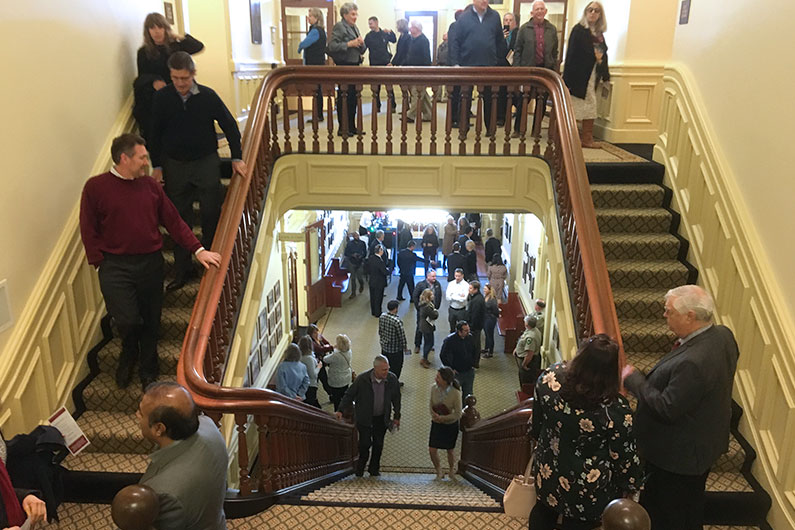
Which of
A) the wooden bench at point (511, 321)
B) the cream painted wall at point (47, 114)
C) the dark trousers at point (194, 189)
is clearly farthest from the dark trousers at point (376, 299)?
the cream painted wall at point (47, 114)

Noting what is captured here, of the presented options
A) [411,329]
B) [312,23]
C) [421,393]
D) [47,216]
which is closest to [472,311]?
[421,393]

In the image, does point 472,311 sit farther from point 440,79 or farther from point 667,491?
point 667,491

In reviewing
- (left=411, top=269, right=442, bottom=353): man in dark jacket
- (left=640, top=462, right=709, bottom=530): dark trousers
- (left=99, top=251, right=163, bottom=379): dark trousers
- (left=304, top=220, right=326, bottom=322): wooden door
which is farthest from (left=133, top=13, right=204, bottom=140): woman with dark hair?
(left=304, top=220, right=326, bottom=322): wooden door

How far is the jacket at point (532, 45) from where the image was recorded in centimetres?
663

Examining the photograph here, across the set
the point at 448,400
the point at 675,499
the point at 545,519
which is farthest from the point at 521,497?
the point at 448,400

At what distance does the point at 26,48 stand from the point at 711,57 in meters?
4.55

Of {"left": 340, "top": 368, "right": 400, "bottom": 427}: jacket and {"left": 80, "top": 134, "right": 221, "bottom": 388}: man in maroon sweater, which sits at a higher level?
{"left": 80, "top": 134, "right": 221, "bottom": 388}: man in maroon sweater

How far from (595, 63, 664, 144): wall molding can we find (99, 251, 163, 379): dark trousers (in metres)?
5.59

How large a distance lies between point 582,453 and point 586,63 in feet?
17.1

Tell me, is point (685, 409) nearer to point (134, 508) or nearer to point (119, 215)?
point (134, 508)

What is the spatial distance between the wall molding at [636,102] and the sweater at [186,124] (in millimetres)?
4846

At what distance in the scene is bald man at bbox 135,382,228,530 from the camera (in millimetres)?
1824

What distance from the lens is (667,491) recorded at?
2686 millimetres

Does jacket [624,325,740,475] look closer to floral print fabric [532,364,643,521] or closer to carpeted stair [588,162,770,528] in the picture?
floral print fabric [532,364,643,521]
